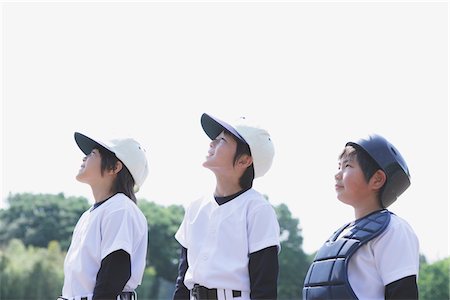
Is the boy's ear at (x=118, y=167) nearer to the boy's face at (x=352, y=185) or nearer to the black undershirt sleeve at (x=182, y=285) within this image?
the black undershirt sleeve at (x=182, y=285)

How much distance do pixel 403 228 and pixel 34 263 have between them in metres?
33.8

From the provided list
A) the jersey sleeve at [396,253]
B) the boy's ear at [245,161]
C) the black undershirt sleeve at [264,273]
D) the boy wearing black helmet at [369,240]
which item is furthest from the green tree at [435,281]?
the jersey sleeve at [396,253]

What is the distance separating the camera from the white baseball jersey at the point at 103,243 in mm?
5676

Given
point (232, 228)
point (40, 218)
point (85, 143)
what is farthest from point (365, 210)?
point (40, 218)

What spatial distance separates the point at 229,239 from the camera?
5.39m

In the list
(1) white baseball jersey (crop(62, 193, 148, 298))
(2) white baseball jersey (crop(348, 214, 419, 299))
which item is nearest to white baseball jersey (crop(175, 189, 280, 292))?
(1) white baseball jersey (crop(62, 193, 148, 298))

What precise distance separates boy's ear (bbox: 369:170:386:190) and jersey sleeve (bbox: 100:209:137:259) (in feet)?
5.88

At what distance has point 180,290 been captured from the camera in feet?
18.4

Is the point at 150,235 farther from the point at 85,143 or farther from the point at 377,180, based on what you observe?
the point at 377,180

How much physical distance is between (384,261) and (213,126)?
5.74 ft

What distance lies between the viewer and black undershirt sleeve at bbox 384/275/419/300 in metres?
4.55

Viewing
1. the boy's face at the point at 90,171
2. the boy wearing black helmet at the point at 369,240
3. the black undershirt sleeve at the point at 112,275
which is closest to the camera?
the boy wearing black helmet at the point at 369,240

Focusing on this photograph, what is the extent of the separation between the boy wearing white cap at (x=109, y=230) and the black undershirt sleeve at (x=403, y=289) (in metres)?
1.91

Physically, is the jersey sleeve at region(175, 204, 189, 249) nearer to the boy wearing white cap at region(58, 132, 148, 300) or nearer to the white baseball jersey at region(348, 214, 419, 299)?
the boy wearing white cap at region(58, 132, 148, 300)
